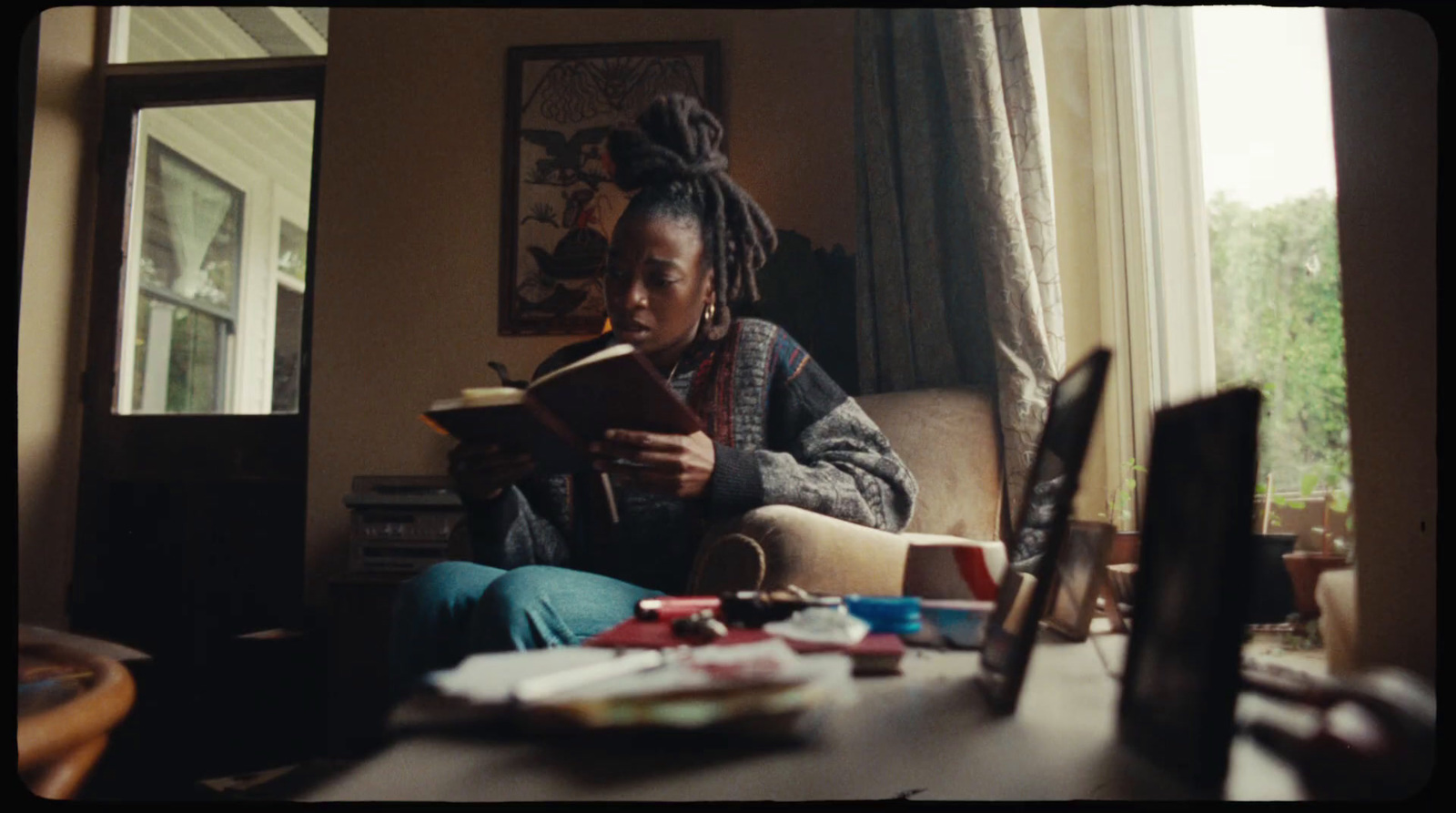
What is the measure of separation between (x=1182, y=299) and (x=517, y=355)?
1.04 m

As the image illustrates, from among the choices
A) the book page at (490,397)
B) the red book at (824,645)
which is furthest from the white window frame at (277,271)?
the red book at (824,645)

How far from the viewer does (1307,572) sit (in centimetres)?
83

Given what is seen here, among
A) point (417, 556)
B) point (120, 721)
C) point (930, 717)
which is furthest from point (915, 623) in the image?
point (417, 556)

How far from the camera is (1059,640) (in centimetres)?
90

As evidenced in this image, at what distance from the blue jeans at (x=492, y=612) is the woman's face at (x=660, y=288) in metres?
0.33

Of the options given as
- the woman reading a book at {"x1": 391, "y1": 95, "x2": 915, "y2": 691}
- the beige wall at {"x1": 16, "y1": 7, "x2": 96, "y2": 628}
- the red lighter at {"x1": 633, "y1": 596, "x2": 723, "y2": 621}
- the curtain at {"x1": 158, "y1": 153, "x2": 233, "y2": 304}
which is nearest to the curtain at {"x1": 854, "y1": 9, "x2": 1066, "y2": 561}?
the woman reading a book at {"x1": 391, "y1": 95, "x2": 915, "y2": 691}

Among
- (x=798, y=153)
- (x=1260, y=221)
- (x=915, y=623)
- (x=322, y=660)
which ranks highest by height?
(x=798, y=153)

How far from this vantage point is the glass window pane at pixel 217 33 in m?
1.20

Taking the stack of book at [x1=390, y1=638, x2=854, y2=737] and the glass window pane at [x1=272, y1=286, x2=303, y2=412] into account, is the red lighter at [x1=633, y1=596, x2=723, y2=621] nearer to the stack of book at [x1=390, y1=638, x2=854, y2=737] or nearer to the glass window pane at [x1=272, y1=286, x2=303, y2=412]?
the stack of book at [x1=390, y1=638, x2=854, y2=737]

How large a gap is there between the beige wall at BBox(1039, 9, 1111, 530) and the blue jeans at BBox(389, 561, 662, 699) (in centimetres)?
73

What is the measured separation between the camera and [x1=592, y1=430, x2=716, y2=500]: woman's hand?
35.3 inches

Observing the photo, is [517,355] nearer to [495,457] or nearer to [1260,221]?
[495,457]

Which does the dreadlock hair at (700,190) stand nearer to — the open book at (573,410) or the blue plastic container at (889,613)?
the open book at (573,410)

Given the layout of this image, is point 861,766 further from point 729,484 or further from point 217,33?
point 217,33
